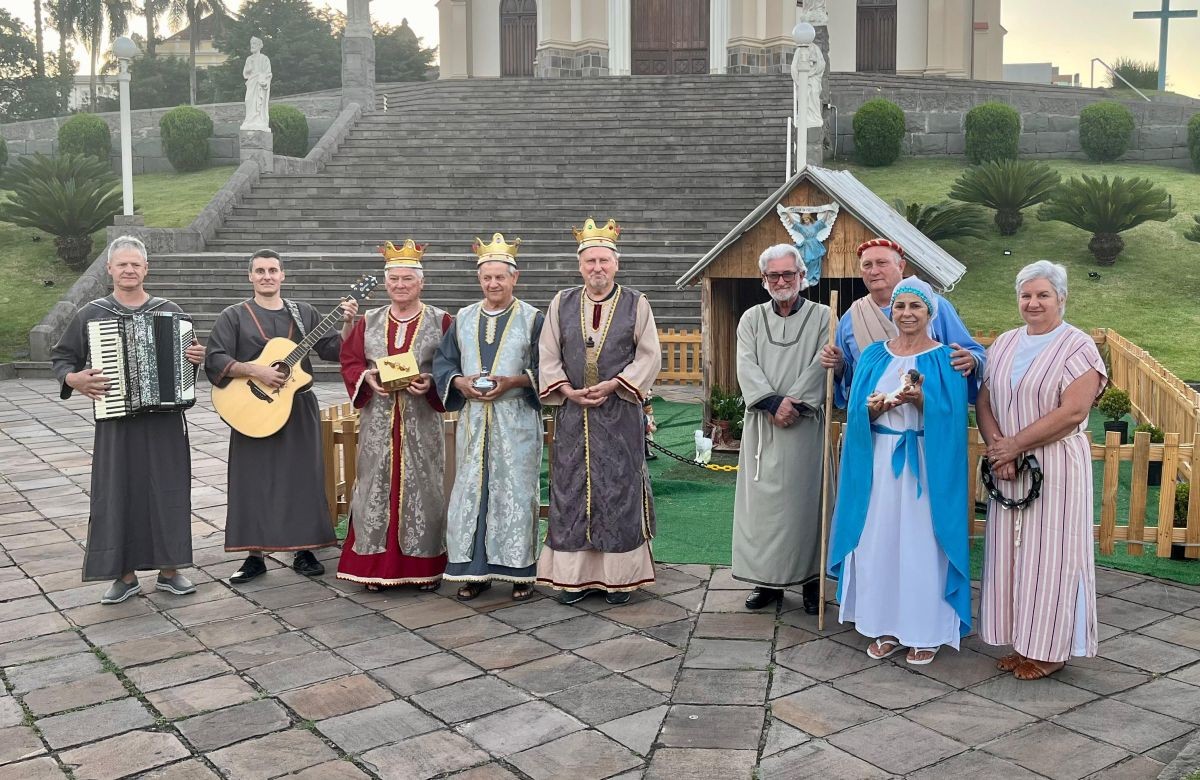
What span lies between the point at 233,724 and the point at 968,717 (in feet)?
9.63

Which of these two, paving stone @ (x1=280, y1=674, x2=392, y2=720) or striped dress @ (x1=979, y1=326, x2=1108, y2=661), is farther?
striped dress @ (x1=979, y1=326, x2=1108, y2=661)

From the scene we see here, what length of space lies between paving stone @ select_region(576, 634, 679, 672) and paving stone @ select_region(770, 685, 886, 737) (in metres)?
0.70

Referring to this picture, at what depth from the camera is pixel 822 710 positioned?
15.3 feet

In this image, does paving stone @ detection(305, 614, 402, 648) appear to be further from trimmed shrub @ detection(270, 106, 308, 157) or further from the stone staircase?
trimmed shrub @ detection(270, 106, 308, 157)

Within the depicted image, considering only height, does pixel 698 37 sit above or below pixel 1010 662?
above

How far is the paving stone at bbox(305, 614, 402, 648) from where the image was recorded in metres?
5.52

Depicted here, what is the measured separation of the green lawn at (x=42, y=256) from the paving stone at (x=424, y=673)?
13121 millimetres

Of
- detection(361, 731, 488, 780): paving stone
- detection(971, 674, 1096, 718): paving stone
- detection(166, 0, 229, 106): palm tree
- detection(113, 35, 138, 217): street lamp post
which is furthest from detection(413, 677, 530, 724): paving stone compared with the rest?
detection(166, 0, 229, 106): palm tree

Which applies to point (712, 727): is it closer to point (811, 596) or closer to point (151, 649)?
point (811, 596)

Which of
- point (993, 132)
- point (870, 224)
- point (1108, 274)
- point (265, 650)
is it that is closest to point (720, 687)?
point (265, 650)

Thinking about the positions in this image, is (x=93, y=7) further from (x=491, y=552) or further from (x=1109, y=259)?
(x=491, y=552)

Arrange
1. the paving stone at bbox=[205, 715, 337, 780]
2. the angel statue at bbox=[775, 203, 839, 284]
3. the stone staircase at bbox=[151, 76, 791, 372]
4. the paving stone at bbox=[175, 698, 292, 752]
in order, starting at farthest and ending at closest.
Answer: the stone staircase at bbox=[151, 76, 791, 372] → the angel statue at bbox=[775, 203, 839, 284] → the paving stone at bbox=[175, 698, 292, 752] → the paving stone at bbox=[205, 715, 337, 780]

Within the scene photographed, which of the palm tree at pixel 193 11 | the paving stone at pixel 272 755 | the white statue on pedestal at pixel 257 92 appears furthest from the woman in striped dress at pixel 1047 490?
the palm tree at pixel 193 11

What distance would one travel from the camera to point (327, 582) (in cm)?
651
